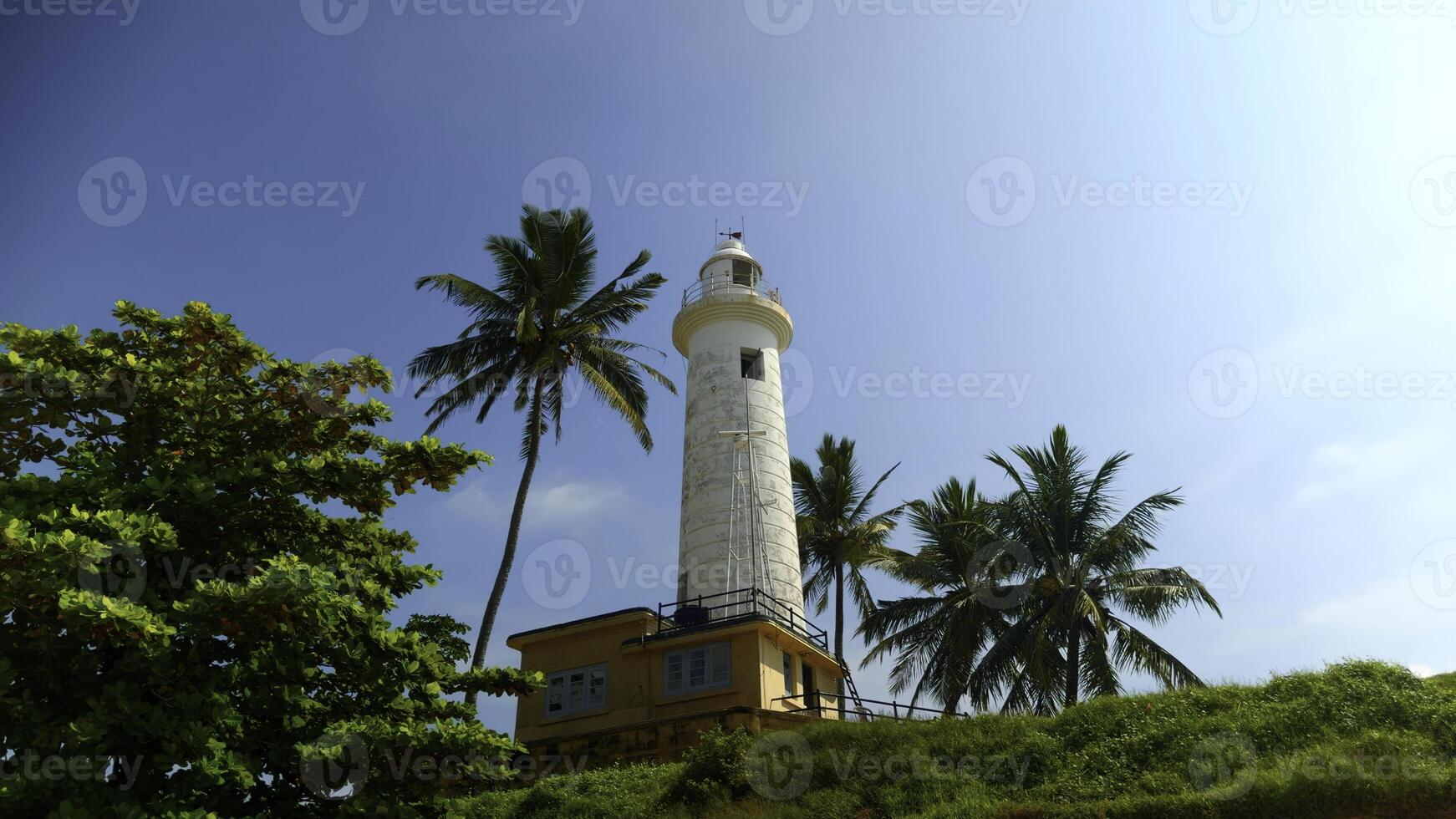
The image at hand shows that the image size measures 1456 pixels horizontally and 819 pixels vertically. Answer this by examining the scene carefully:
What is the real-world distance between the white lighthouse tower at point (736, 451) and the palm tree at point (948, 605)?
4840 millimetres

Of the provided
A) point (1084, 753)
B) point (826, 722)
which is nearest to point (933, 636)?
point (826, 722)

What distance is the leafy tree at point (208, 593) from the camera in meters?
8.41

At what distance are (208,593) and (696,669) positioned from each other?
1325 cm

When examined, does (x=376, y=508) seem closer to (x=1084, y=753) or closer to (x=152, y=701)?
(x=152, y=701)

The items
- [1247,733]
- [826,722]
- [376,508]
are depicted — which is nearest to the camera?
[376,508]

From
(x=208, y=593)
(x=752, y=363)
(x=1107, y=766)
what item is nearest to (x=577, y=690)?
(x=752, y=363)

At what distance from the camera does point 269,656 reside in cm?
991

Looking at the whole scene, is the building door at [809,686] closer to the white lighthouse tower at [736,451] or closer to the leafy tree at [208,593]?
the white lighthouse tower at [736,451]

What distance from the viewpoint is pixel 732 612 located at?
2336 centimetres

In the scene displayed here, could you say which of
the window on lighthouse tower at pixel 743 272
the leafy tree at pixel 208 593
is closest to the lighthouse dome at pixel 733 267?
the window on lighthouse tower at pixel 743 272

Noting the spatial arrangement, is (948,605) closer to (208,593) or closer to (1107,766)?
(1107,766)

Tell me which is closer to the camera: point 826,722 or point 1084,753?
point 1084,753

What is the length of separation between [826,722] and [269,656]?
1084 centimetres

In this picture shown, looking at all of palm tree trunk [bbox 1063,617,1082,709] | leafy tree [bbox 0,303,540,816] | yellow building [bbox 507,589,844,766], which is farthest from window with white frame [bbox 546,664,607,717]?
palm tree trunk [bbox 1063,617,1082,709]
